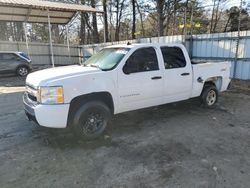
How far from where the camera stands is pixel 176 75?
5.45 meters

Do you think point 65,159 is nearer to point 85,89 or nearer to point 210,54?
point 85,89

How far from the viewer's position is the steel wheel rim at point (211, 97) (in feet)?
21.4

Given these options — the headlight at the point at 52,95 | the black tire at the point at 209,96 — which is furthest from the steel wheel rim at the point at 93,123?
the black tire at the point at 209,96

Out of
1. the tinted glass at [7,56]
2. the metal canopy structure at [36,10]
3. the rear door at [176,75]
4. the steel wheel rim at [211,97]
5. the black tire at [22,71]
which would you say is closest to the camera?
the rear door at [176,75]

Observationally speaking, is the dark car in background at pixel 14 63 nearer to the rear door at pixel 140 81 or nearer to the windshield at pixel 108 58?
the windshield at pixel 108 58

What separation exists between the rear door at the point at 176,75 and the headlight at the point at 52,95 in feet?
7.90

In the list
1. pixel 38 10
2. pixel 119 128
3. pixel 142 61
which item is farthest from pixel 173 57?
pixel 38 10

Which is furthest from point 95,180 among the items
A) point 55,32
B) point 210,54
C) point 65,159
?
point 55,32

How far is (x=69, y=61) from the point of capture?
21.9 metres

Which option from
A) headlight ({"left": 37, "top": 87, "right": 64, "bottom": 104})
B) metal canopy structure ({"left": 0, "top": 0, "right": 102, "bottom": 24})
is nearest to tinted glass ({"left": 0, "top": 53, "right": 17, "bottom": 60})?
metal canopy structure ({"left": 0, "top": 0, "right": 102, "bottom": 24})

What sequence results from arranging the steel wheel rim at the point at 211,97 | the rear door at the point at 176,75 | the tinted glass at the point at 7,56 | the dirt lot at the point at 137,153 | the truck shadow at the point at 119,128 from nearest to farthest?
1. the dirt lot at the point at 137,153
2. the truck shadow at the point at 119,128
3. the rear door at the point at 176,75
4. the steel wheel rim at the point at 211,97
5. the tinted glass at the point at 7,56

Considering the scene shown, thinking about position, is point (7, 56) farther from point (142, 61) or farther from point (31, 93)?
point (142, 61)

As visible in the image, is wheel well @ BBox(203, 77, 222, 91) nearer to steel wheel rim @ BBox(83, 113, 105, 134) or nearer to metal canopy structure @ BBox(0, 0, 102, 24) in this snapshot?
steel wheel rim @ BBox(83, 113, 105, 134)

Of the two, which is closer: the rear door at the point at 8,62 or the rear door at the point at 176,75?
the rear door at the point at 176,75
